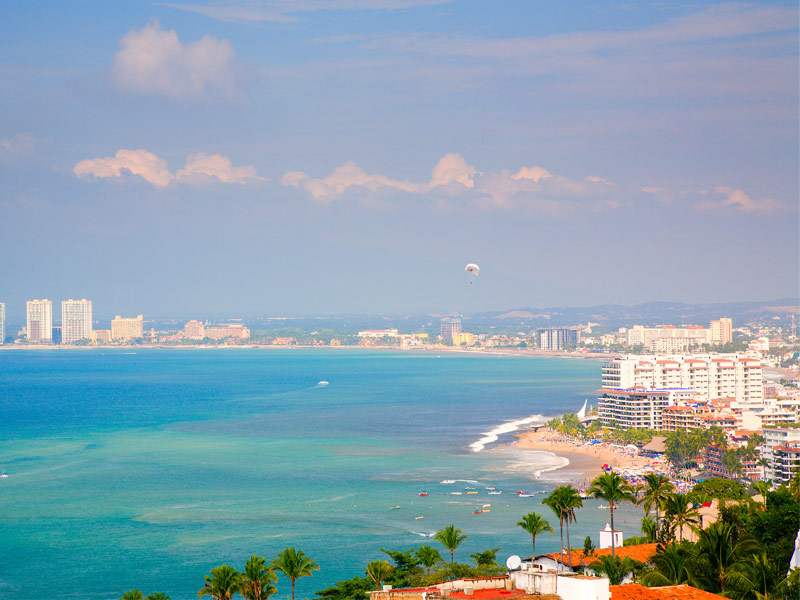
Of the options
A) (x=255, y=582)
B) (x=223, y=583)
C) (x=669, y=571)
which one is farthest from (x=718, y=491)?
(x=223, y=583)

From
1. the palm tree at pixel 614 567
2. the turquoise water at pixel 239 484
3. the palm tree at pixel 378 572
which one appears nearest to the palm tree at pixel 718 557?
the palm tree at pixel 614 567

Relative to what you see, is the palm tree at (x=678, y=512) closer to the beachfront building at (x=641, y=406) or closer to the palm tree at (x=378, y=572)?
the palm tree at (x=378, y=572)

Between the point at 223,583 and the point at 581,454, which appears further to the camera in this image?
the point at 581,454

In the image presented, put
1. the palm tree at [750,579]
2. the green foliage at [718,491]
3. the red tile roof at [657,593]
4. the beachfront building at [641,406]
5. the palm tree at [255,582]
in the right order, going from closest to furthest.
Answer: the red tile roof at [657,593] < the palm tree at [750,579] < the palm tree at [255,582] < the green foliage at [718,491] < the beachfront building at [641,406]

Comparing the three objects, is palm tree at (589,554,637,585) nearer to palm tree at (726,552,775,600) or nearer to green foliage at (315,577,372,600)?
palm tree at (726,552,775,600)

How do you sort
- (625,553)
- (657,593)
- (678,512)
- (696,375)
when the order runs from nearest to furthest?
(657,593), (625,553), (678,512), (696,375)

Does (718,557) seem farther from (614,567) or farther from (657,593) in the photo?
(657,593)

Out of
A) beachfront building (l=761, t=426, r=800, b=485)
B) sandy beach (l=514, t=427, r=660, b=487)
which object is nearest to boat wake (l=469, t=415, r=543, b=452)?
sandy beach (l=514, t=427, r=660, b=487)
